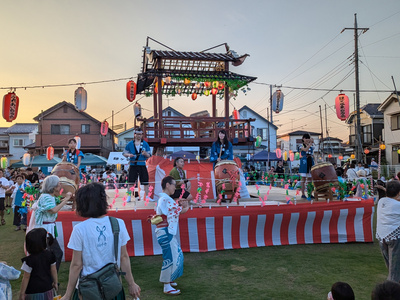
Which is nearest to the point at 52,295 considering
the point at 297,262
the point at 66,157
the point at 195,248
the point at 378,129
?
the point at 195,248

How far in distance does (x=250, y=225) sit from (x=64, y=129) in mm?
33408

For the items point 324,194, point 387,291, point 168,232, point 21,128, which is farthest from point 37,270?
point 21,128

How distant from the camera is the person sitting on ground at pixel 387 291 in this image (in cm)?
192

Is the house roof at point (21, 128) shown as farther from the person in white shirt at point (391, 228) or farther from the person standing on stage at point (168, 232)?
the person in white shirt at point (391, 228)

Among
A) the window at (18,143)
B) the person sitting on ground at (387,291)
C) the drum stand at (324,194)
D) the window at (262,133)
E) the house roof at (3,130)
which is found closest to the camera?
the person sitting on ground at (387,291)

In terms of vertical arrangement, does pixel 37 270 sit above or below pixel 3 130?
below

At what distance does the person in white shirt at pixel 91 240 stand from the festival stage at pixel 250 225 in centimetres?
369

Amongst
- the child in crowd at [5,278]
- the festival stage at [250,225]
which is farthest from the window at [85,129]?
the child in crowd at [5,278]

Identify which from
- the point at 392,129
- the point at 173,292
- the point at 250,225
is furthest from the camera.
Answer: the point at 392,129

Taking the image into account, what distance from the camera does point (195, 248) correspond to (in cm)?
640

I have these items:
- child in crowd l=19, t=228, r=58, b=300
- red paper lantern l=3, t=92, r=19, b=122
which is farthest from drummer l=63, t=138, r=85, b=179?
red paper lantern l=3, t=92, r=19, b=122

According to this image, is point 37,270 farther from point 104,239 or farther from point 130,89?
point 130,89

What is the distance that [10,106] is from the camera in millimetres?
12766

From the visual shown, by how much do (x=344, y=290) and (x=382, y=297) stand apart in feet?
1.28
